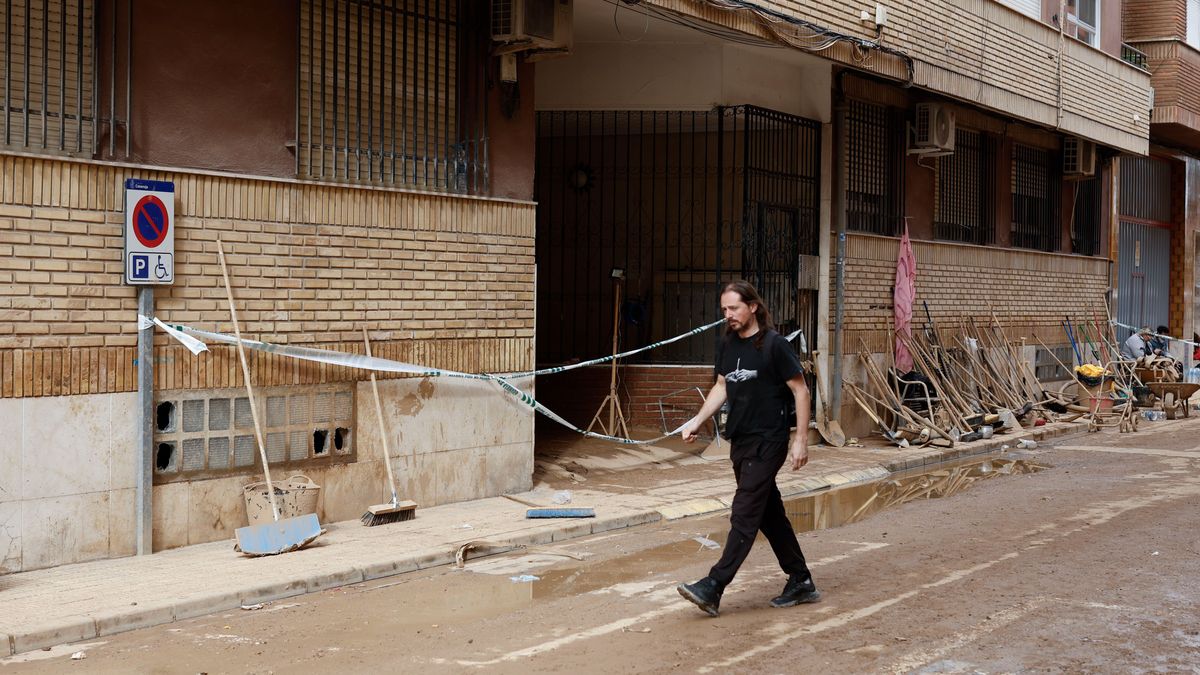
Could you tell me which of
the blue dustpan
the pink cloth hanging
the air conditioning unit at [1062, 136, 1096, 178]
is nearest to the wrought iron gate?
the pink cloth hanging

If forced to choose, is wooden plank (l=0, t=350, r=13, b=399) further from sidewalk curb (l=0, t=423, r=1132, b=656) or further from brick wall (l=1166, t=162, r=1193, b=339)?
brick wall (l=1166, t=162, r=1193, b=339)

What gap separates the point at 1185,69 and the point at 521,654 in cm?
2358

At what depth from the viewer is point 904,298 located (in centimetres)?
1812

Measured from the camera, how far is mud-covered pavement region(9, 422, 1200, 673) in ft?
20.7

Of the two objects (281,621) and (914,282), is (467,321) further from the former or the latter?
(914,282)

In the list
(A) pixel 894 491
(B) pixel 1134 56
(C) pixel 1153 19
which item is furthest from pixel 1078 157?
(A) pixel 894 491

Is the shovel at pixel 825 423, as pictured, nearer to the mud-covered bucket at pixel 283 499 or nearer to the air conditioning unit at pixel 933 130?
the air conditioning unit at pixel 933 130

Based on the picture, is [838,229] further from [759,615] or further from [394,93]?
[759,615]

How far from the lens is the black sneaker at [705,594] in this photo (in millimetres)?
7059

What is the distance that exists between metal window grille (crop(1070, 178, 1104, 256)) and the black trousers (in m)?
18.4

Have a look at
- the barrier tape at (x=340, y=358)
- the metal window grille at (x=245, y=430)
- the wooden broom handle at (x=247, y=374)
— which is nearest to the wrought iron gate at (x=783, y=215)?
the barrier tape at (x=340, y=358)

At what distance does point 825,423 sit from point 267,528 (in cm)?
911

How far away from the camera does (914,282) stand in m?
18.5

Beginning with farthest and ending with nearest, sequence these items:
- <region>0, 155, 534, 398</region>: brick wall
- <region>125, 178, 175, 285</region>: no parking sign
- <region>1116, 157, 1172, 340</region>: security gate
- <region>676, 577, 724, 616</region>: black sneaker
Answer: <region>1116, 157, 1172, 340</region>: security gate → <region>125, 178, 175, 285</region>: no parking sign → <region>0, 155, 534, 398</region>: brick wall → <region>676, 577, 724, 616</region>: black sneaker
